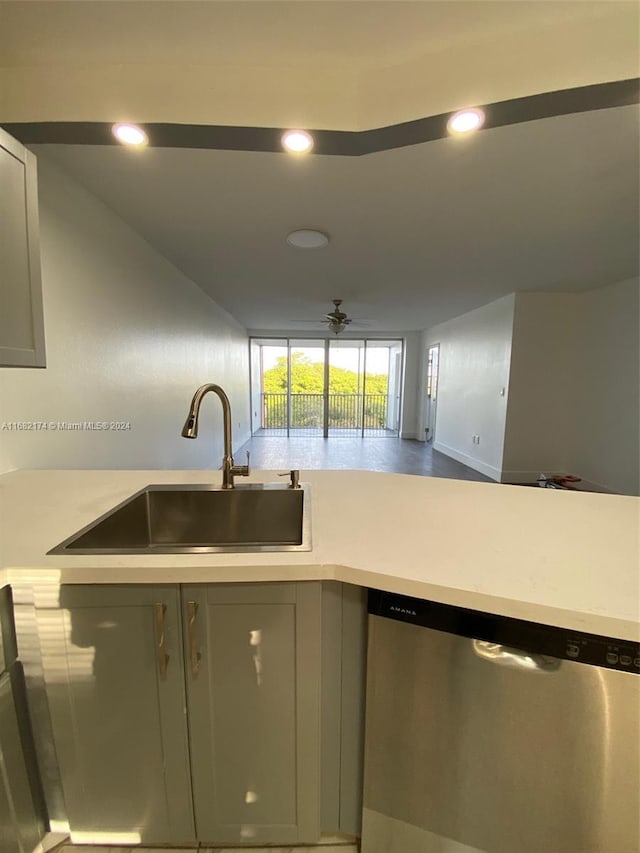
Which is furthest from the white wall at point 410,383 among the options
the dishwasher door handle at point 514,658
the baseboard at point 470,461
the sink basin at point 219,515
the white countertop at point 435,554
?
the dishwasher door handle at point 514,658

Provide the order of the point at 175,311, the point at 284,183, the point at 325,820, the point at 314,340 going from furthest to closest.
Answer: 1. the point at 314,340
2. the point at 175,311
3. the point at 284,183
4. the point at 325,820

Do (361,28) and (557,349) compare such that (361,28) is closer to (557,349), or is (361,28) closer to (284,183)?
(284,183)

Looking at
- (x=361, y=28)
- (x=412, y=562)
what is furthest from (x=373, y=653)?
(x=361, y=28)

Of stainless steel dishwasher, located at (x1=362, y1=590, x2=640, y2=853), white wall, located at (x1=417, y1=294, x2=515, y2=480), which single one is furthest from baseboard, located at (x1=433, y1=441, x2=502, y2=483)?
stainless steel dishwasher, located at (x1=362, y1=590, x2=640, y2=853)

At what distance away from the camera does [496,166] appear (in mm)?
1795

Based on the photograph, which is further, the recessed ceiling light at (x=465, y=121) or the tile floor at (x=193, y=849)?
the recessed ceiling light at (x=465, y=121)

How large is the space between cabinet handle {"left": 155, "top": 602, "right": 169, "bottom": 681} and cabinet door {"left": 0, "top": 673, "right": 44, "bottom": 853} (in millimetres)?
366

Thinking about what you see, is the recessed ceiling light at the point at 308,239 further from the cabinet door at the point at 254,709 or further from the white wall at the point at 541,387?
the white wall at the point at 541,387

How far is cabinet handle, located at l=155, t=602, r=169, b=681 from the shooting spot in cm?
84

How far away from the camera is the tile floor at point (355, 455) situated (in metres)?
5.30

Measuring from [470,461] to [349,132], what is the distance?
5218 millimetres

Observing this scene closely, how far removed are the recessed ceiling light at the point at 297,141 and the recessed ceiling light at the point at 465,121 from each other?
0.54 meters

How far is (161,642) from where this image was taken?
85 centimetres

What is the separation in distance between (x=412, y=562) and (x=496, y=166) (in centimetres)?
208
